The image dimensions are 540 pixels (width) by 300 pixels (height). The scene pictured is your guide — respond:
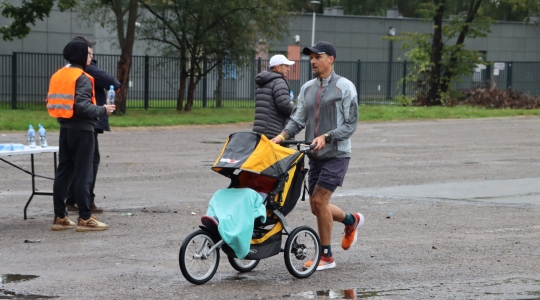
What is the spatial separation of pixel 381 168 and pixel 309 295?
371 inches

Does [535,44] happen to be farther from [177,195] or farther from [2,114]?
[177,195]

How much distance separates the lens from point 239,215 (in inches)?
282

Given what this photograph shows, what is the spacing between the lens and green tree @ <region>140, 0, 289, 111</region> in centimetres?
3094

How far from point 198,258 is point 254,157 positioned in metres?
0.90

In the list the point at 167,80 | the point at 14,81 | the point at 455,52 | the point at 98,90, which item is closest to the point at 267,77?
the point at 98,90

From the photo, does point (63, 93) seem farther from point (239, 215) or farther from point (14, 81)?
point (14, 81)

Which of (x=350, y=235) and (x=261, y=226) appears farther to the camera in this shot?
(x=350, y=235)

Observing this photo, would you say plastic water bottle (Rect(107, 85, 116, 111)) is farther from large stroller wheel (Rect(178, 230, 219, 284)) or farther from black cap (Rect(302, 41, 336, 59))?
large stroller wheel (Rect(178, 230, 219, 284))

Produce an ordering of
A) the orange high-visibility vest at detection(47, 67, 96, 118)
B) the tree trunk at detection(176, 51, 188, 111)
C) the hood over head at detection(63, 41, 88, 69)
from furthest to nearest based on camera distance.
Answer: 1. the tree trunk at detection(176, 51, 188, 111)
2. the hood over head at detection(63, 41, 88, 69)
3. the orange high-visibility vest at detection(47, 67, 96, 118)

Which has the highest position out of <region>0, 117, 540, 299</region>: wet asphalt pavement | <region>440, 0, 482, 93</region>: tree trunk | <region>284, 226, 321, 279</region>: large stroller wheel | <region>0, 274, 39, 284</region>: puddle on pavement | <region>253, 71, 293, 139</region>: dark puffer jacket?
<region>440, 0, 482, 93</region>: tree trunk

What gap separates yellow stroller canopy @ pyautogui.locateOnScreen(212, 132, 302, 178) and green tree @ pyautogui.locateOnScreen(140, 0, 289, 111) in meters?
23.8

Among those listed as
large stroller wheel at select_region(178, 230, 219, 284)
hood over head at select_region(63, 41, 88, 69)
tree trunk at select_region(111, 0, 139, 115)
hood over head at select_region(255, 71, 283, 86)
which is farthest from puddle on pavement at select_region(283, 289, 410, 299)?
tree trunk at select_region(111, 0, 139, 115)

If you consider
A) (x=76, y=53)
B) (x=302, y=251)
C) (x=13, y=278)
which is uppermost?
(x=76, y=53)

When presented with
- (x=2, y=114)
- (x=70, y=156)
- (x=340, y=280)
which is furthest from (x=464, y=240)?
(x=2, y=114)
